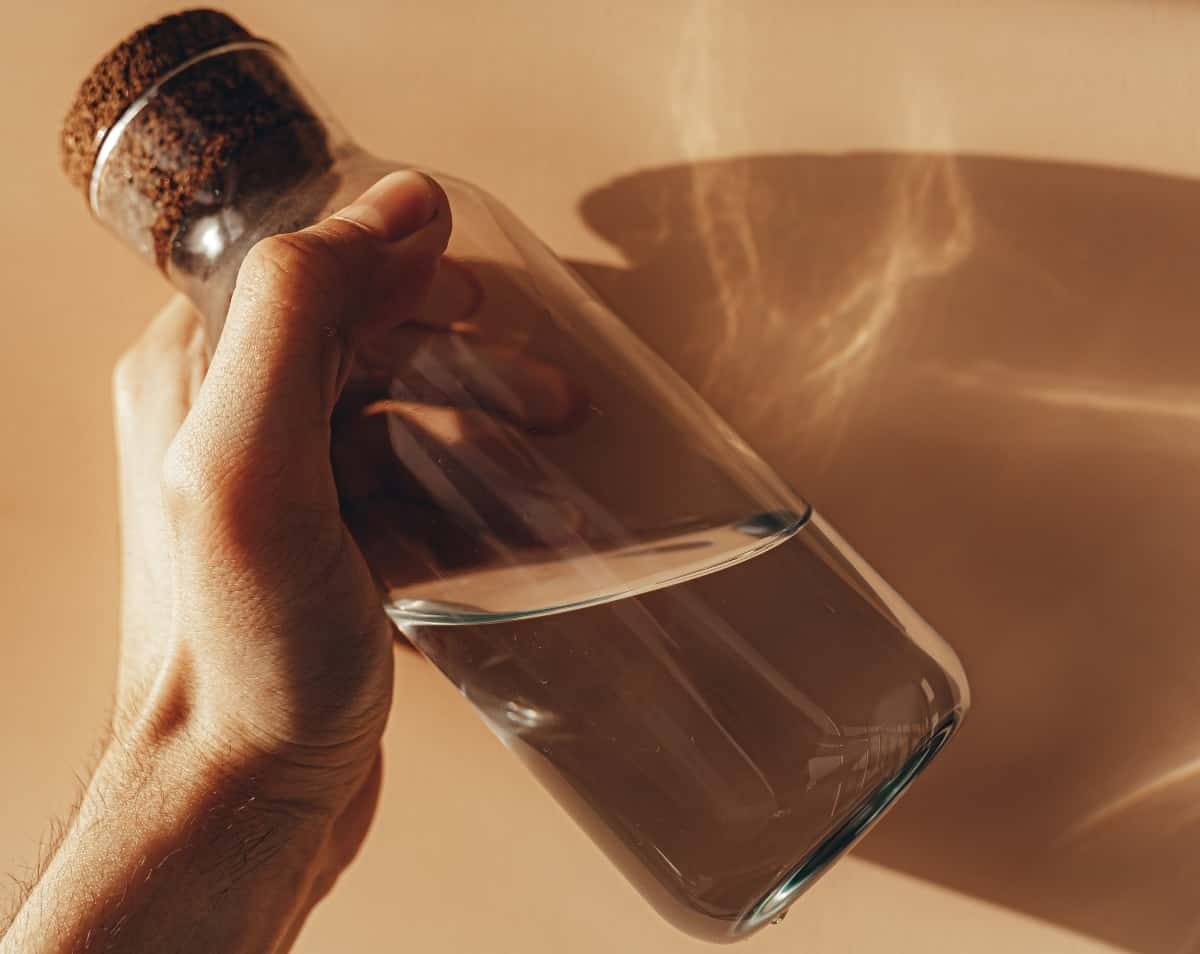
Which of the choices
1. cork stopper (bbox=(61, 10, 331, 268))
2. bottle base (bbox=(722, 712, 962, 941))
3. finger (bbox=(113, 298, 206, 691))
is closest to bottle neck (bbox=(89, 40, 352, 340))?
cork stopper (bbox=(61, 10, 331, 268))

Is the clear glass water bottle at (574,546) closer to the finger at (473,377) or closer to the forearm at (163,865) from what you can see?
the finger at (473,377)

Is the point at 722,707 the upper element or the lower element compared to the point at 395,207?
lower

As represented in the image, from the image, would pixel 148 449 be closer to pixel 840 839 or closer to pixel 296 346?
pixel 296 346

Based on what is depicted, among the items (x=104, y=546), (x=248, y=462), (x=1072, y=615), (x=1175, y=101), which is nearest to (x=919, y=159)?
(x=1175, y=101)

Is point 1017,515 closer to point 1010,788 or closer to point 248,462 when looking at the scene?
point 1010,788

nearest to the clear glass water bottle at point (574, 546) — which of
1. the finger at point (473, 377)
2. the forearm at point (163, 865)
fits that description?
the finger at point (473, 377)

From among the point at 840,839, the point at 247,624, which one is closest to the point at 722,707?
the point at 840,839

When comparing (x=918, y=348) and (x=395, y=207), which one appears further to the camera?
(x=918, y=348)

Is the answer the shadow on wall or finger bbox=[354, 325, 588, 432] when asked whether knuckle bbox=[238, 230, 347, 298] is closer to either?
finger bbox=[354, 325, 588, 432]
